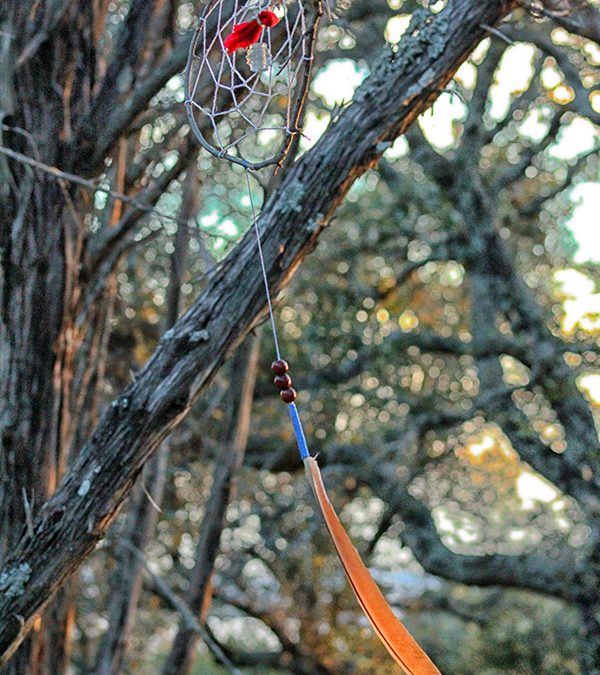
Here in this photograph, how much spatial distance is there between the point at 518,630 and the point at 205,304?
180 inches

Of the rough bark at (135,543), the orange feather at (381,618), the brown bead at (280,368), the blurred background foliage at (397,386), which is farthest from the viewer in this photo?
the blurred background foliage at (397,386)

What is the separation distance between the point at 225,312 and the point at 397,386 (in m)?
2.90

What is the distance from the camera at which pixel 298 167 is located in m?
2.00

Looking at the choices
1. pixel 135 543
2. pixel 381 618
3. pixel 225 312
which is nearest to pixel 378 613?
pixel 381 618

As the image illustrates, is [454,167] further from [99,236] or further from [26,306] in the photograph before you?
[26,306]

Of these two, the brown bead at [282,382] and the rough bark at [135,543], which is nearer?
the brown bead at [282,382]

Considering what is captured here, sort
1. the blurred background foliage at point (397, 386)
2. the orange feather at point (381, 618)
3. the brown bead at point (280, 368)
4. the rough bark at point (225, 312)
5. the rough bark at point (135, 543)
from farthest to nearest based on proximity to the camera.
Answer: the blurred background foliage at point (397, 386), the rough bark at point (135, 543), the rough bark at point (225, 312), the brown bead at point (280, 368), the orange feather at point (381, 618)

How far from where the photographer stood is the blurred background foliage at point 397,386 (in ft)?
14.5

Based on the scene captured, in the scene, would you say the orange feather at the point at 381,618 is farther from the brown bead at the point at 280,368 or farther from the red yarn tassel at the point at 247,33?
the red yarn tassel at the point at 247,33

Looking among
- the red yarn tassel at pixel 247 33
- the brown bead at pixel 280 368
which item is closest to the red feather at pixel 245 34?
the red yarn tassel at pixel 247 33

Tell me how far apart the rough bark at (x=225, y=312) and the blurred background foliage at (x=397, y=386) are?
6.56 ft

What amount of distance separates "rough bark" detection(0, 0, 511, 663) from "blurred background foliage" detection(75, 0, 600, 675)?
6.56 feet

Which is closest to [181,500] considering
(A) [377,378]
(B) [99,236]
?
(A) [377,378]

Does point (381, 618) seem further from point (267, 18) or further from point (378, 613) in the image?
point (267, 18)
